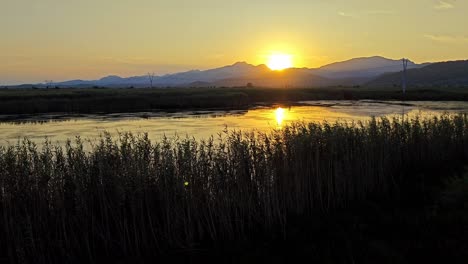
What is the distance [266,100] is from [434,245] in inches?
2522

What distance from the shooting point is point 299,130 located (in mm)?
12297

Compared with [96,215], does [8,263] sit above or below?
below

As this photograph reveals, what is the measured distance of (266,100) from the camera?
7175cm

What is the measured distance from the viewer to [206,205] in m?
9.06

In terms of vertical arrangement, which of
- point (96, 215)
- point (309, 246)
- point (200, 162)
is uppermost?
point (200, 162)

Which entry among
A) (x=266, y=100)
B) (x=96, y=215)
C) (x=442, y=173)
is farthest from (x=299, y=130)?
(x=266, y=100)

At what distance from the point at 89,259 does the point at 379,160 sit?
805 centimetres

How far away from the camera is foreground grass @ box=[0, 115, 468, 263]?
8109 millimetres

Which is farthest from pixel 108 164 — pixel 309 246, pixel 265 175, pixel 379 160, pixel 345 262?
pixel 379 160

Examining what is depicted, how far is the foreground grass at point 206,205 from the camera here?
8.11 meters

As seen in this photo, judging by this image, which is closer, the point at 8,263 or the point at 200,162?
the point at 8,263

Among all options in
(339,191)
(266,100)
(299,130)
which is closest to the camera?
(339,191)

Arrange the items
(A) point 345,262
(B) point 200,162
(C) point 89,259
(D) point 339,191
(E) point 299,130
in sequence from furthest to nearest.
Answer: (E) point 299,130 → (D) point 339,191 → (B) point 200,162 → (C) point 89,259 → (A) point 345,262

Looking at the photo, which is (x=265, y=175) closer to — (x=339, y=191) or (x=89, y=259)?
(x=339, y=191)
